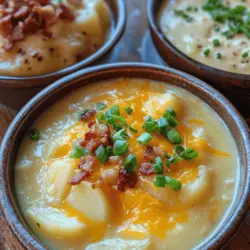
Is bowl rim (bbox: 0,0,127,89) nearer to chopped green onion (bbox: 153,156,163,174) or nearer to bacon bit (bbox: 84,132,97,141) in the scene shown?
bacon bit (bbox: 84,132,97,141)

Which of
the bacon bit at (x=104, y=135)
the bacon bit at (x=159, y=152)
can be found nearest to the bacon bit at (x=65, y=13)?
the bacon bit at (x=104, y=135)

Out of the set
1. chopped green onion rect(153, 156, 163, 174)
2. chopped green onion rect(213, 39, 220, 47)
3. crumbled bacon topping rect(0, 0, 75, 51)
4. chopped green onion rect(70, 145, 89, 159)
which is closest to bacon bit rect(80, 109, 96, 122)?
chopped green onion rect(70, 145, 89, 159)

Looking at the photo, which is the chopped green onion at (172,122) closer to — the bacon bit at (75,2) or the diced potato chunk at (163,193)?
the diced potato chunk at (163,193)

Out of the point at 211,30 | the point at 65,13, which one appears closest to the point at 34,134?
the point at 65,13

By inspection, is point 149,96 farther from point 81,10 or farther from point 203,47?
point 81,10

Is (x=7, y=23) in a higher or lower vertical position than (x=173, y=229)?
higher

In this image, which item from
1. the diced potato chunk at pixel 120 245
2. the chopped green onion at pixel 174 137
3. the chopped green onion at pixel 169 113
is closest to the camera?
the diced potato chunk at pixel 120 245

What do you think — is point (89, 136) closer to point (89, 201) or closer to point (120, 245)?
point (89, 201)

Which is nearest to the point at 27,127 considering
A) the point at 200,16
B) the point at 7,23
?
the point at 7,23
